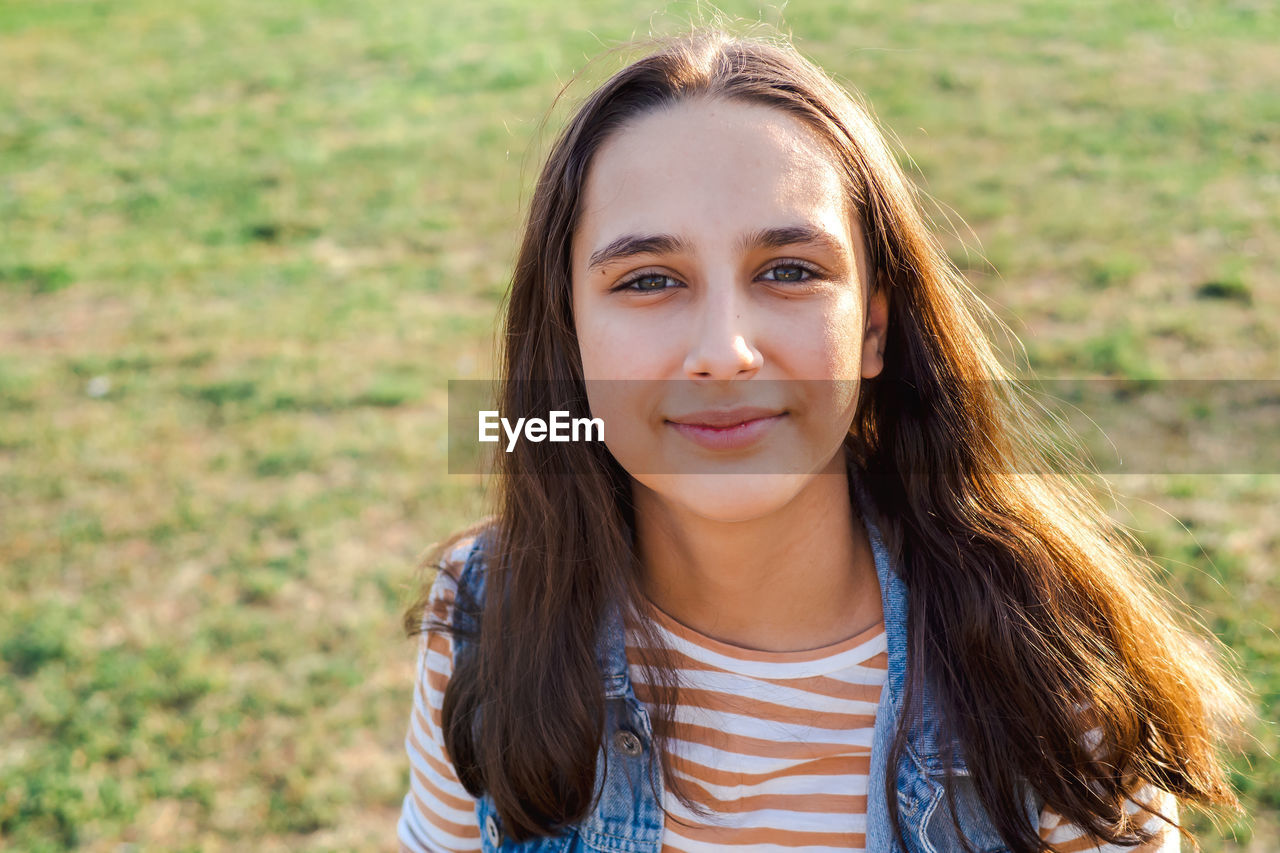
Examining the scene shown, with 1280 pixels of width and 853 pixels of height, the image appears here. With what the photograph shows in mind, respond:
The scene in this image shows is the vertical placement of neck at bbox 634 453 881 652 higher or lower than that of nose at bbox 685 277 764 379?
lower

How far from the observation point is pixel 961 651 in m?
1.62

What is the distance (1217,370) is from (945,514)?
332cm

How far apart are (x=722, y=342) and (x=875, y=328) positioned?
396 mm

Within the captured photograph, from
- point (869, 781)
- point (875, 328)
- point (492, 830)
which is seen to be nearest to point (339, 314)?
point (492, 830)

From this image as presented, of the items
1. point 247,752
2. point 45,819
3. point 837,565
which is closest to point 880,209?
point 837,565

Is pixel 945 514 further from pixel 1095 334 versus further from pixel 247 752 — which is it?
pixel 1095 334

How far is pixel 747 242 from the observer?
149 cm

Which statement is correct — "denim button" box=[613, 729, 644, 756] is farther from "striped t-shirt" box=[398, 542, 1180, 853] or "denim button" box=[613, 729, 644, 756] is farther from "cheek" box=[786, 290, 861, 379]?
"cheek" box=[786, 290, 861, 379]

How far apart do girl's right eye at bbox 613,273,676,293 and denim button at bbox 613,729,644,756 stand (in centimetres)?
66

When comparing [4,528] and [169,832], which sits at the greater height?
[4,528]

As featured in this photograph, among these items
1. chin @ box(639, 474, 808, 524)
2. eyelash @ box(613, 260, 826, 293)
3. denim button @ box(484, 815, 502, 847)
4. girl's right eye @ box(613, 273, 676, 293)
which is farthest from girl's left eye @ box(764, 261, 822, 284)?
denim button @ box(484, 815, 502, 847)

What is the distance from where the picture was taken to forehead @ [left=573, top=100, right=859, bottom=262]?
1495 millimetres

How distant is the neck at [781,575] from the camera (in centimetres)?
166

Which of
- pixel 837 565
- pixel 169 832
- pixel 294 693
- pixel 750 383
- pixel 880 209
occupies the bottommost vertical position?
pixel 169 832
